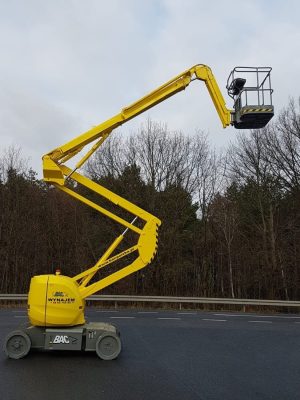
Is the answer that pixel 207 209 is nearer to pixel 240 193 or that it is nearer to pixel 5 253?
pixel 240 193

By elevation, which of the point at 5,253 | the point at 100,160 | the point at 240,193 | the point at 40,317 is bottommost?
the point at 40,317

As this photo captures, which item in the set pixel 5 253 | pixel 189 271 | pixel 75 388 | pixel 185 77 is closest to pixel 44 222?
pixel 5 253

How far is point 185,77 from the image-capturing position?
11.0 m

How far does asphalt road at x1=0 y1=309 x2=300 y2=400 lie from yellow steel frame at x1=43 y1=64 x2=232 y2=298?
1967 millimetres

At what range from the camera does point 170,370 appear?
821 cm

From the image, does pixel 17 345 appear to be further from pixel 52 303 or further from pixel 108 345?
pixel 108 345

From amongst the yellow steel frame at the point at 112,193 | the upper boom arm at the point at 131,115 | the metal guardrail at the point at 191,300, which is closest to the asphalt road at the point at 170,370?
the yellow steel frame at the point at 112,193

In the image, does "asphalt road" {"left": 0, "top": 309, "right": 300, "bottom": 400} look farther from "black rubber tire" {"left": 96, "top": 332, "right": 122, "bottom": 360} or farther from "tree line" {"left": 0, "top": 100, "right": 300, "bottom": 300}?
"tree line" {"left": 0, "top": 100, "right": 300, "bottom": 300}

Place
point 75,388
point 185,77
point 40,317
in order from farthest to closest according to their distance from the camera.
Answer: point 185,77 < point 40,317 < point 75,388

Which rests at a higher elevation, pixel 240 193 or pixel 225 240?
pixel 240 193

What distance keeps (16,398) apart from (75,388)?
3.06ft

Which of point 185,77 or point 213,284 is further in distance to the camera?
point 213,284

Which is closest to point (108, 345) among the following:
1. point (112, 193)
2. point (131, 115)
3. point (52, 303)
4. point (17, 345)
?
point (52, 303)

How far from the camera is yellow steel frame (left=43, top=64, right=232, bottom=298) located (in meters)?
10.2
